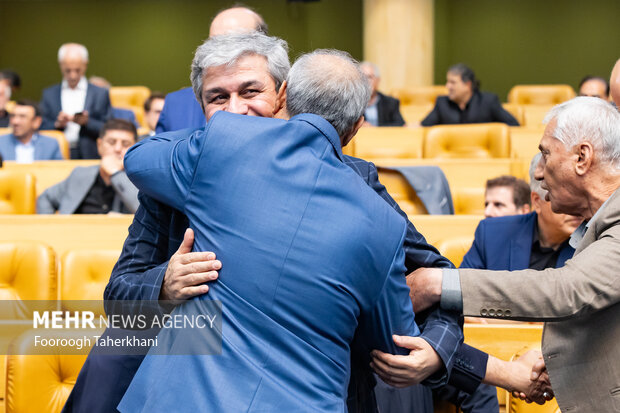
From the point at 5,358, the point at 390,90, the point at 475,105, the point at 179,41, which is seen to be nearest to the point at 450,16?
the point at 390,90

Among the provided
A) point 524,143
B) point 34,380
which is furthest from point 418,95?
point 34,380

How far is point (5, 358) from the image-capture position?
2232 mm

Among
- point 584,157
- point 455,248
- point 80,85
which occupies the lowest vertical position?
point 80,85

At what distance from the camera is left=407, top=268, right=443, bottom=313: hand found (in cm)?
155

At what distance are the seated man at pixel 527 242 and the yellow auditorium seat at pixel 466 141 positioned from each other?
10.4 ft

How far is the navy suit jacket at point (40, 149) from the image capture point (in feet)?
20.6

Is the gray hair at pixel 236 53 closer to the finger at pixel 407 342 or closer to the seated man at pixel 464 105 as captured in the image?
the finger at pixel 407 342

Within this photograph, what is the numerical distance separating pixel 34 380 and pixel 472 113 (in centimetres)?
592

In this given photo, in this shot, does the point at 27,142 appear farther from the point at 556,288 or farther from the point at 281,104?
the point at 556,288

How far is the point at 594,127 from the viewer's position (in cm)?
162

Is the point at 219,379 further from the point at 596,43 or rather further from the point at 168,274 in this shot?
the point at 596,43

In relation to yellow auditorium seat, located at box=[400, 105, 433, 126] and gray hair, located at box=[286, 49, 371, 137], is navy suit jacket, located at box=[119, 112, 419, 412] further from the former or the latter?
yellow auditorium seat, located at box=[400, 105, 433, 126]

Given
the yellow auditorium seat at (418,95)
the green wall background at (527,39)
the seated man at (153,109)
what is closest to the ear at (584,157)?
the seated man at (153,109)

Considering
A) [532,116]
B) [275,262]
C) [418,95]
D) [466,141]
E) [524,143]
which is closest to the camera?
[275,262]
